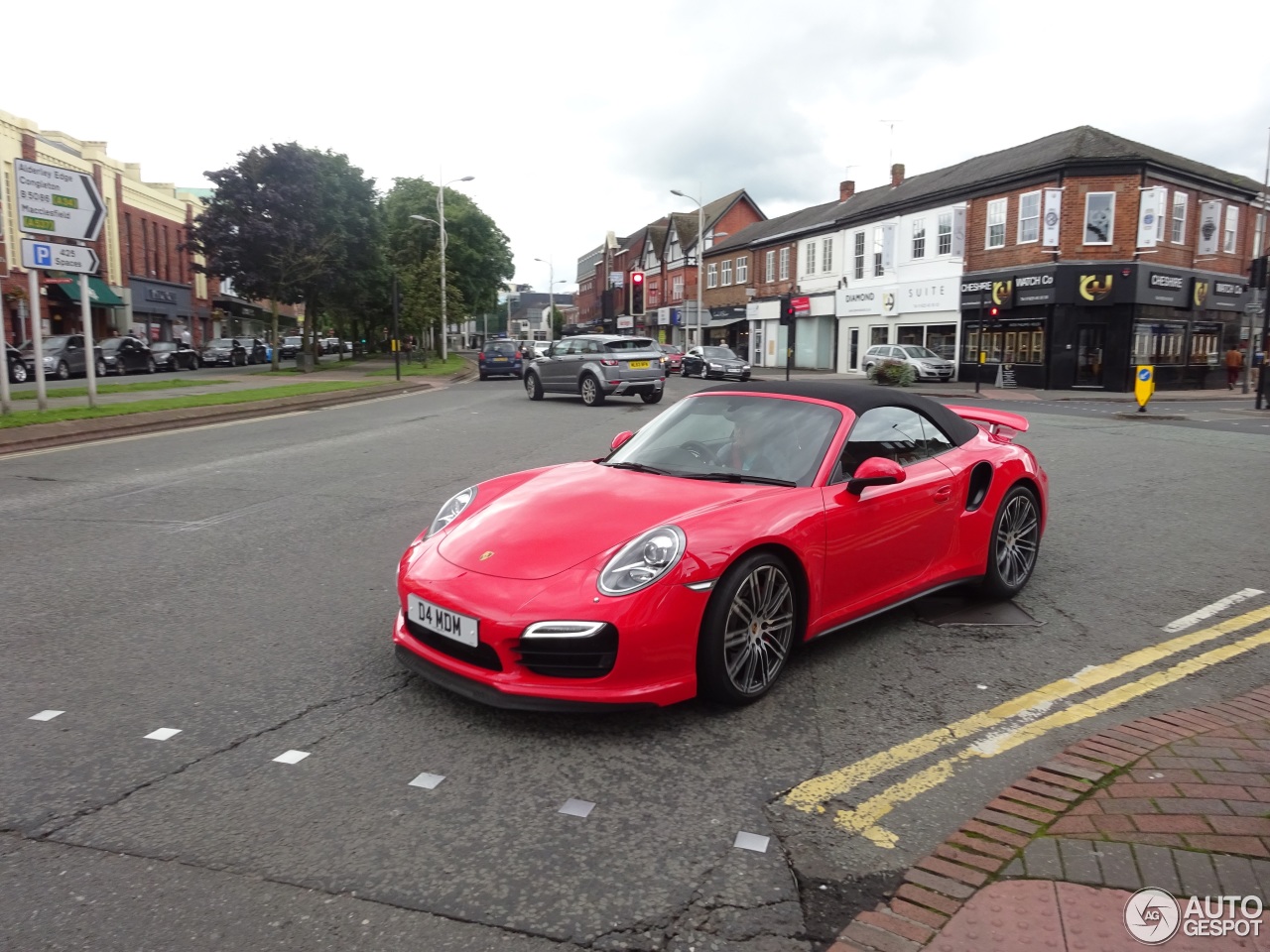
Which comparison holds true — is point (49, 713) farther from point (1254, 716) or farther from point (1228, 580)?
point (1228, 580)

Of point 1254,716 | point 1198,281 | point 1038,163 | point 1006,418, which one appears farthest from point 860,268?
point 1254,716

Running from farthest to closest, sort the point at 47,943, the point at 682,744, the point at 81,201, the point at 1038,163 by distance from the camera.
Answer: the point at 1038,163, the point at 81,201, the point at 682,744, the point at 47,943

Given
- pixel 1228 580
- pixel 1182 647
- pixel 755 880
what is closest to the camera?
pixel 755 880

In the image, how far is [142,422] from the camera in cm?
1483

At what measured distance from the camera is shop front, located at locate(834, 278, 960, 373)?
35.8 metres

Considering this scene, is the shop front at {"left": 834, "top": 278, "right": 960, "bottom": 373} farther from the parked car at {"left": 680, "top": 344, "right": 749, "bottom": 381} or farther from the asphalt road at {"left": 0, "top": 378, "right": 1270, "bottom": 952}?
the asphalt road at {"left": 0, "top": 378, "right": 1270, "bottom": 952}

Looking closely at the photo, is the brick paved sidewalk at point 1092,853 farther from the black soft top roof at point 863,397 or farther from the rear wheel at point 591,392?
the rear wheel at point 591,392

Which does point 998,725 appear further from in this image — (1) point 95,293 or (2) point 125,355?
(1) point 95,293

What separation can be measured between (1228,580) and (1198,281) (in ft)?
104

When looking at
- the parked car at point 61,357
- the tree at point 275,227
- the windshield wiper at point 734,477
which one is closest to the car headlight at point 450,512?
the windshield wiper at point 734,477

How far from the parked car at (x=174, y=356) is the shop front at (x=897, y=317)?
98.2ft

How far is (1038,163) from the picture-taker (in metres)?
31.5

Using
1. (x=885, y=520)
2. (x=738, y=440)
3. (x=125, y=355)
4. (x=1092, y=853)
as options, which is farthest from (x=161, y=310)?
(x=1092, y=853)

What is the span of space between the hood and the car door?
0.42m
